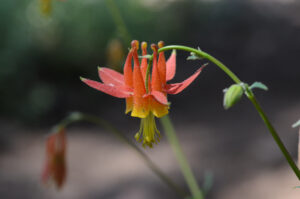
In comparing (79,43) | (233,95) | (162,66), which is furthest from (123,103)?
(233,95)

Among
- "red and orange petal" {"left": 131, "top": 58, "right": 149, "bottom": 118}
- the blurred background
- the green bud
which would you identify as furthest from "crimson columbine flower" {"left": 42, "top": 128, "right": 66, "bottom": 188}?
the green bud

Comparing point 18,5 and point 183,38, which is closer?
point 18,5

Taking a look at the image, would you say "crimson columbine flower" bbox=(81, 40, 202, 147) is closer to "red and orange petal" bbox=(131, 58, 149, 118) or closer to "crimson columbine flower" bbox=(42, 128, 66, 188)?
"red and orange petal" bbox=(131, 58, 149, 118)

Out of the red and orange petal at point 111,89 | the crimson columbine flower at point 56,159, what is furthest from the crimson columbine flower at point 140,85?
the crimson columbine flower at point 56,159

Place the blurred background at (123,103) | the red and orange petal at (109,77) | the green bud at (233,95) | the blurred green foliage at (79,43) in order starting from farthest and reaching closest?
the blurred green foliage at (79,43)
the blurred background at (123,103)
the red and orange petal at (109,77)
the green bud at (233,95)

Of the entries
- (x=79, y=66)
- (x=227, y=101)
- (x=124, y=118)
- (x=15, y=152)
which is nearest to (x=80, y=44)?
(x=79, y=66)

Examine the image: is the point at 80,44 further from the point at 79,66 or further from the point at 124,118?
the point at 124,118

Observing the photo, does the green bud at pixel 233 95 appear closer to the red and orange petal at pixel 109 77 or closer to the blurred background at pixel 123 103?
the red and orange petal at pixel 109 77

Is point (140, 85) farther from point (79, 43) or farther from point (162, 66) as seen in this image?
point (79, 43)
